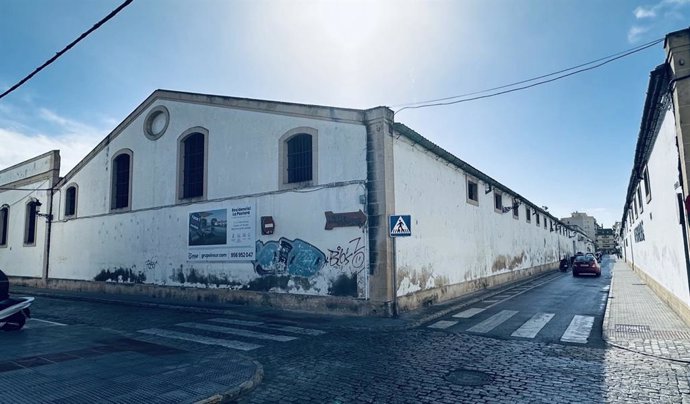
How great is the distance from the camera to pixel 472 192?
1862 cm

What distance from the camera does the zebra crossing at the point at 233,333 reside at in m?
7.94

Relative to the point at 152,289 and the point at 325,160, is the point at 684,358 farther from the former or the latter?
the point at 152,289

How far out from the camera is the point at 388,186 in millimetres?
11125

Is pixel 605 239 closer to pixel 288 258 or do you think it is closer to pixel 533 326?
pixel 533 326

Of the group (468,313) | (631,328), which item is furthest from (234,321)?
(631,328)

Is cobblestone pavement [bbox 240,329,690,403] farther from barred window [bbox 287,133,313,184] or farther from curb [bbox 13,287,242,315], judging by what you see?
barred window [bbox 287,133,313,184]

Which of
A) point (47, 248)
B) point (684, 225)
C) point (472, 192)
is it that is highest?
point (472, 192)

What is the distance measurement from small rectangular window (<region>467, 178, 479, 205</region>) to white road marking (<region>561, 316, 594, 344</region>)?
8.20m

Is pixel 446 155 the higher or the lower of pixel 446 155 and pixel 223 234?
the higher

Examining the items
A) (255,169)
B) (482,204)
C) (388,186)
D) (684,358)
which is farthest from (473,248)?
(684,358)

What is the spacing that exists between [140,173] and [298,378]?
48.9ft

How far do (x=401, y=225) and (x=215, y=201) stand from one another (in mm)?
7397

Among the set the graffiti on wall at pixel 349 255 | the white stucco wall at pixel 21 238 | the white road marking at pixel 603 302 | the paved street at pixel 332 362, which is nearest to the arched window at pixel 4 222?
the white stucco wall at pixel 21 238

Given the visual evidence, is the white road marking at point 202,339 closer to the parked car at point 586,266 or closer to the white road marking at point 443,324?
the white road marking at point 443,324
